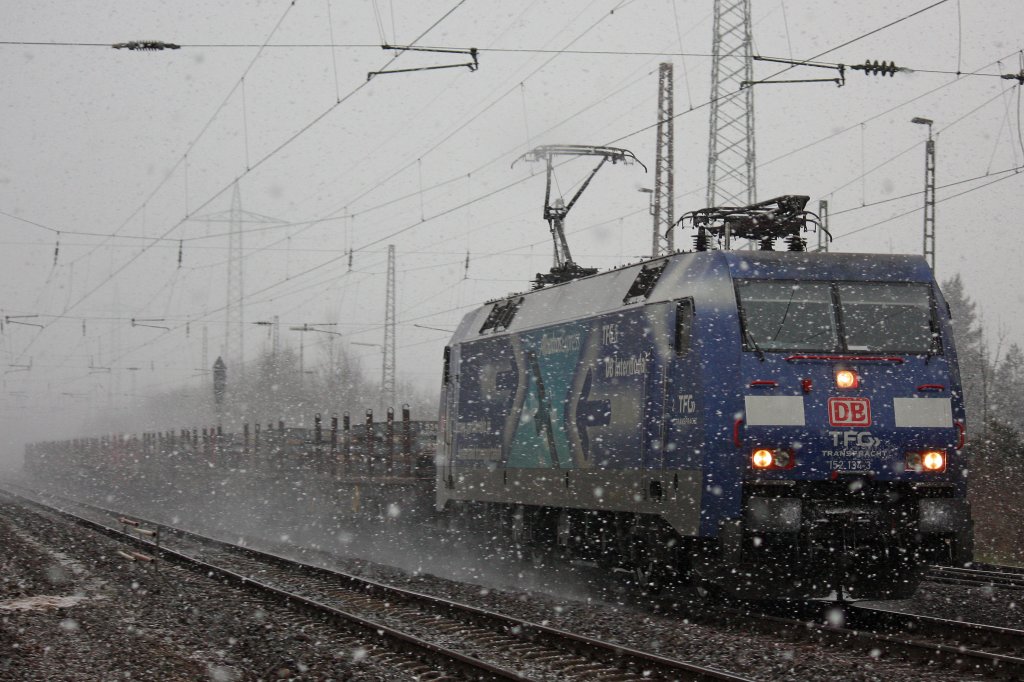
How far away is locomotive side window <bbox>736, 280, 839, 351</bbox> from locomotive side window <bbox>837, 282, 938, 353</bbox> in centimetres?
20

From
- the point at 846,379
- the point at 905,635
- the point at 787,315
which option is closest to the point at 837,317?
the point at 787,315

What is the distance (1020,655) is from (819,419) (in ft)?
9.24

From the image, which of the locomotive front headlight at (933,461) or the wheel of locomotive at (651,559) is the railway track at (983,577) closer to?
the locomotive front headlight at (933,461)

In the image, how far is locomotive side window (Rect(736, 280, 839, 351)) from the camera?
37.1 ft

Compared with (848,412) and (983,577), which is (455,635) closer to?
(848,412)

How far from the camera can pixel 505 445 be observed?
53.4 feet

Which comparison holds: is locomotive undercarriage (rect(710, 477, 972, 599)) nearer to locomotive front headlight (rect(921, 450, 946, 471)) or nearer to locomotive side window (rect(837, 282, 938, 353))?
locomotive front headlight (rect(921, 450, 946, 471))

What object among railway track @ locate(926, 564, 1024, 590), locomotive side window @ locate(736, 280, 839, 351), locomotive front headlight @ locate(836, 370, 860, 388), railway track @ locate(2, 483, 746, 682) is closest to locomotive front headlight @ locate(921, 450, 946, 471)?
locomotive front headlight @ locate(836, 370, 860, 388)

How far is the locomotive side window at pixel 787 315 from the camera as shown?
11.3 metres

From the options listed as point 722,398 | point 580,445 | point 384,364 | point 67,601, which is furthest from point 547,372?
point 384,364

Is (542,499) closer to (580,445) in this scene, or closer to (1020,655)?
(580,445)

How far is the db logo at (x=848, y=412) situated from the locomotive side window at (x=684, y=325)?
155cm

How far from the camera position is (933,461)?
11102mm

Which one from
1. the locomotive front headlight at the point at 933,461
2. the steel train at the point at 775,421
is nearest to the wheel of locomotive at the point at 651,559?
the steel train at the point at 775,421
